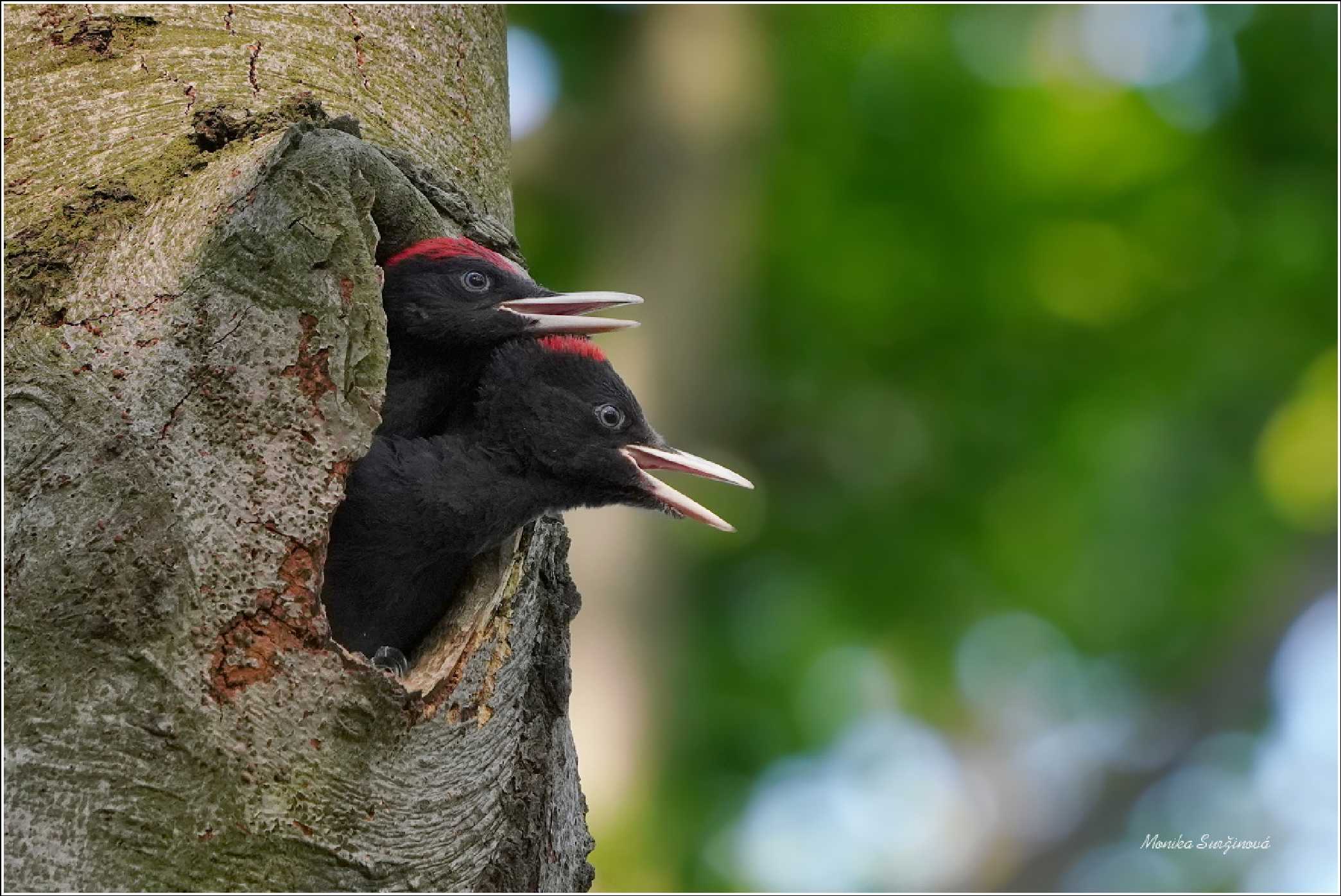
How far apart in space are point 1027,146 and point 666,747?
408 centimetres

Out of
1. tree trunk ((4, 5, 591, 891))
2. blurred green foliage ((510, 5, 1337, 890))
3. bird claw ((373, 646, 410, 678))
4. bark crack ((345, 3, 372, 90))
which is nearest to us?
Result: tree trunk ((4, 5, 591, 891))

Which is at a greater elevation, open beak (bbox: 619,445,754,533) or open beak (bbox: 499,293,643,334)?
open beak (bbox: 499,293,643,334)

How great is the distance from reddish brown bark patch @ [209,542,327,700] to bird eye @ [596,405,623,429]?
105cm

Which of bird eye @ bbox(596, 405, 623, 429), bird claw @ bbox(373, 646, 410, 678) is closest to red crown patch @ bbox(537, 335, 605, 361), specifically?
bird eye @ bbox(596, 405, 623, 429)

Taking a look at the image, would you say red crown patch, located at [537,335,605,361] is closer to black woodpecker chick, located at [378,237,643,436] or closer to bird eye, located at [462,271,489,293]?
black woodpecker chick, located at [378,237,643,436]

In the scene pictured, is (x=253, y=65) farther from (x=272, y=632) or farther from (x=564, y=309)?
(x=272, y=632)

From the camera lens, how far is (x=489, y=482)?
122 inches

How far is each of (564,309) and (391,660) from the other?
0.98 meters

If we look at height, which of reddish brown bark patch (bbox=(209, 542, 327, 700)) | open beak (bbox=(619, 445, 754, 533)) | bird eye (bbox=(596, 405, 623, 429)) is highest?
bird eye (bbox=(596, 405, 623, 429))

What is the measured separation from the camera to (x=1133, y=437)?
855cm

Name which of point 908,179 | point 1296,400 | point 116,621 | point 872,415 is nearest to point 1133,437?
point 1296,400

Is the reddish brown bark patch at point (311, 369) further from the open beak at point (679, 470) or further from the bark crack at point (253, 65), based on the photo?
the open beak at point (679, 470)

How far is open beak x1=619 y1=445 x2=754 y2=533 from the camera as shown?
10.5ft

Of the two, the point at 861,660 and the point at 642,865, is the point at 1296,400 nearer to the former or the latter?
the point at 861,660
